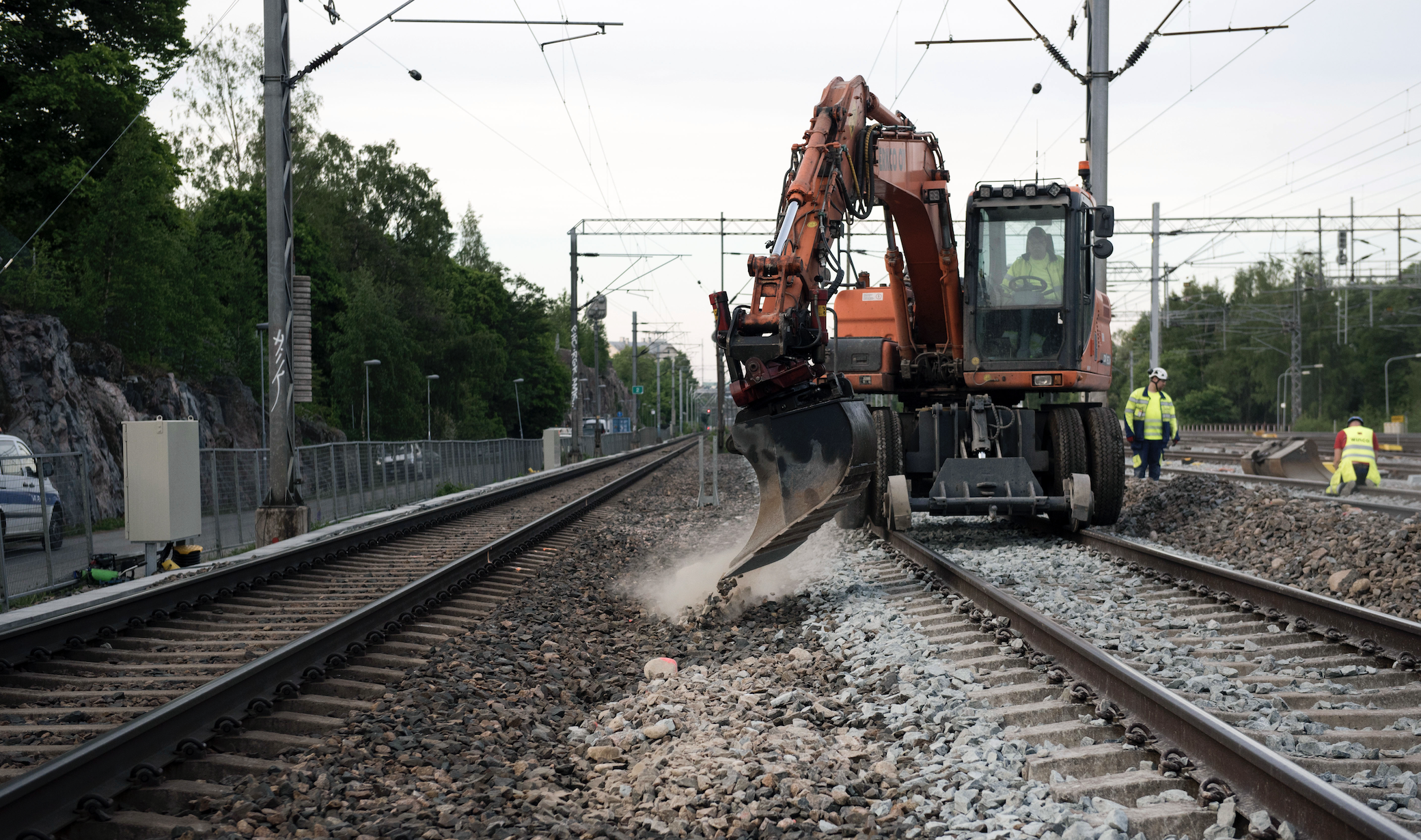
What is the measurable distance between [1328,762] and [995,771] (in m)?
1.30

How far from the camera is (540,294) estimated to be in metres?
88.9

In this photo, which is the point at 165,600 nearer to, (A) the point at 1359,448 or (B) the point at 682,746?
(B) the point at 682,746

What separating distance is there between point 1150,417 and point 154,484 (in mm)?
14959

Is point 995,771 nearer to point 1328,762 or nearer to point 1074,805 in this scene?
point 1074,805

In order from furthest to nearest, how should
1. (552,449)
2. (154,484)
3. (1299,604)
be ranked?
(552,449), (154,484), (1299,604)

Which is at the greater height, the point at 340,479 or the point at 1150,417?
the point at 1150,417

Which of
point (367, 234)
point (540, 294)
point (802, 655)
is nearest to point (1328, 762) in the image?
point (802, 655)

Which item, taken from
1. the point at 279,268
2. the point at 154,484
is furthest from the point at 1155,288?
the point at 154,484

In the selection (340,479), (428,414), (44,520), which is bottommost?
(340,479)

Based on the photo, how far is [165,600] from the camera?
8555 millimetres

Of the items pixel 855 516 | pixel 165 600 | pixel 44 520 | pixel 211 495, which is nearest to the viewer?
pixel 165 600

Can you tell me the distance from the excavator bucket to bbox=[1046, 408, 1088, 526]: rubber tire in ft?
40.8

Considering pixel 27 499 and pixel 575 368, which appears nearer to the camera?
pixel 27 499

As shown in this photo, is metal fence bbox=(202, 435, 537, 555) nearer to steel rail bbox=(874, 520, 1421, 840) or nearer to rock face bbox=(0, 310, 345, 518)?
rock face bbox=(0, 310, 345, 518)
